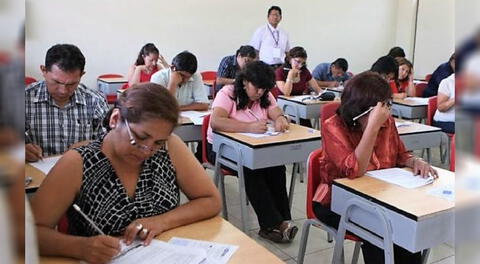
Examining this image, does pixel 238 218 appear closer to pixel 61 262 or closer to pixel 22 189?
pixel 61 262

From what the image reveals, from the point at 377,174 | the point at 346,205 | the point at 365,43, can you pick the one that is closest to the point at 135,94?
the point at 346,205

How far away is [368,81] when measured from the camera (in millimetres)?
2121

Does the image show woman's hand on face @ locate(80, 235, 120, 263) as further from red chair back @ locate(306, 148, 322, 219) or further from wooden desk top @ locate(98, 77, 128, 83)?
wooden desk top @ locate(98, 77, 128, 83)

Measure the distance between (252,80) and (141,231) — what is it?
6.00 ft

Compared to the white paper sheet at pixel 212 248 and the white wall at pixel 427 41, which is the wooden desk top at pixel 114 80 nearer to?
the white paper sheet at pixel 212 248

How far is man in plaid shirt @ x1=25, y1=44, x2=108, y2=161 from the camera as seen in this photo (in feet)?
7.46

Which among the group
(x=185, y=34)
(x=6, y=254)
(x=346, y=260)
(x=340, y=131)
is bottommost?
(x=346, y=260)

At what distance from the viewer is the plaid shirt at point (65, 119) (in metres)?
2.29

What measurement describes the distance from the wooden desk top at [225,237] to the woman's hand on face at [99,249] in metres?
0.05

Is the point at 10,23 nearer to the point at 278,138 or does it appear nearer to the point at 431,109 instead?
the point at 278,138

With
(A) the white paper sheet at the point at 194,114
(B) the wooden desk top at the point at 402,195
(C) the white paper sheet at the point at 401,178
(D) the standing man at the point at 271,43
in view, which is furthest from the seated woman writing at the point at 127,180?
(D) the standing man at the point at 271,43

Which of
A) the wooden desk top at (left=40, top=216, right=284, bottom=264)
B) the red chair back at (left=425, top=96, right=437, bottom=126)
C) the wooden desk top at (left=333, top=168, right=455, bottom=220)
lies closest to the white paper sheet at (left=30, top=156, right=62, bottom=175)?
the wooden desk top at (left=40, top=216, right=284, bottom=264)

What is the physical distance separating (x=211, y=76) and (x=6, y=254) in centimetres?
668

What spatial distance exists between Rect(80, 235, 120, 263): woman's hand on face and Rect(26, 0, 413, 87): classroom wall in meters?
4.53
